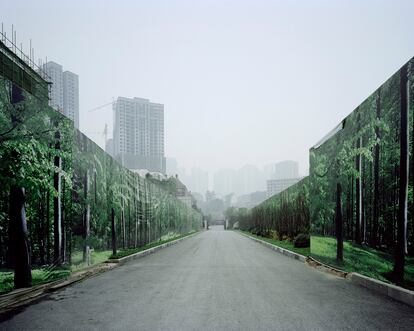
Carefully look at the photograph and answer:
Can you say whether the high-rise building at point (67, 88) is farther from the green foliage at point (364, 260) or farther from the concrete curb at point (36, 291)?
the green foliage at point (364, 260)

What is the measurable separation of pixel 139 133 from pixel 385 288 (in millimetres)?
151715

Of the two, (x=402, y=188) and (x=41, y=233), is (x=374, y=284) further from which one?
(x=41, y=233)

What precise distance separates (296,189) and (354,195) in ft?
49.8

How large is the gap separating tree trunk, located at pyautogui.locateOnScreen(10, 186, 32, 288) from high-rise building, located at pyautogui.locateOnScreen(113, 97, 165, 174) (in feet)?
436

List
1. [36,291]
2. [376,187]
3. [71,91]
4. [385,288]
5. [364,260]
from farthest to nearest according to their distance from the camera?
[71,91] < [364,260] < [376,187] < [36,291] < [385,288]

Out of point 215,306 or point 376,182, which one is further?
point 376,182

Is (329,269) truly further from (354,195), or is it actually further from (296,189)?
(296,189)

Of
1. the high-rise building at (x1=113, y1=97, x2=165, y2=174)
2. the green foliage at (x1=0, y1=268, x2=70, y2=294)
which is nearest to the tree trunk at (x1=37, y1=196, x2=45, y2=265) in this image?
the green foliage at (x1=0, y1=268, x2=70, y2=294)

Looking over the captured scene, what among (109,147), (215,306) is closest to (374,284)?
(215,306)

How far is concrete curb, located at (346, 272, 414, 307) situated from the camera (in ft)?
22.7

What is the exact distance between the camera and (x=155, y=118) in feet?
532

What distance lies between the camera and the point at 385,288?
310 inches

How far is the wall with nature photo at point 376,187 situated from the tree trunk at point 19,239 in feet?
24.8

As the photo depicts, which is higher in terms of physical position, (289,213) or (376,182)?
(376,182)
